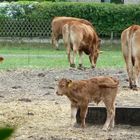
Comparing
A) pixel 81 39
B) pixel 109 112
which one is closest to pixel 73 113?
pixel 109 112

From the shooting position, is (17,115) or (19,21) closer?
(17,115)

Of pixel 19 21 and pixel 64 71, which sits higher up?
pixel 64 71

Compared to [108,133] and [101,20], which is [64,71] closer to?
[108,133]

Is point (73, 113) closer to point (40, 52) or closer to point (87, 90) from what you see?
point (87, 90)

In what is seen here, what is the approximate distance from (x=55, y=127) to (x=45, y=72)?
760cm

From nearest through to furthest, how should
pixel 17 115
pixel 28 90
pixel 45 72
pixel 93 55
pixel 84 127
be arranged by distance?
1. pixel 84 127
2. pixel 17 115
3. pixel 28 90
4. pixel 45 72
5. pixel 93 55

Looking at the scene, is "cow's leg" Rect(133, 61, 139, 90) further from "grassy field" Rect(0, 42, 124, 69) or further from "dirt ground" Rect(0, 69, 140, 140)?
"grassy field" Rect(0, 42, 124, 69)

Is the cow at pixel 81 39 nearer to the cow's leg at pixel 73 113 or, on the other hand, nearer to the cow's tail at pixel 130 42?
the cow's tail at pixel 130 42

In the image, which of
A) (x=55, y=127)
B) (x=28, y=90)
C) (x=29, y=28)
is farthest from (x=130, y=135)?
(x=29, y=28)

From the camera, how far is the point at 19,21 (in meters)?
32.0

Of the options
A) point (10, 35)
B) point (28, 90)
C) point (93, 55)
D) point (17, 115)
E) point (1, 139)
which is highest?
point (1, 139)

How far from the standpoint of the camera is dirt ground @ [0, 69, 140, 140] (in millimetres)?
7695

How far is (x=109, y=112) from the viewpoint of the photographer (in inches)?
319

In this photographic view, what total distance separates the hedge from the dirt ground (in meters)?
16.1
